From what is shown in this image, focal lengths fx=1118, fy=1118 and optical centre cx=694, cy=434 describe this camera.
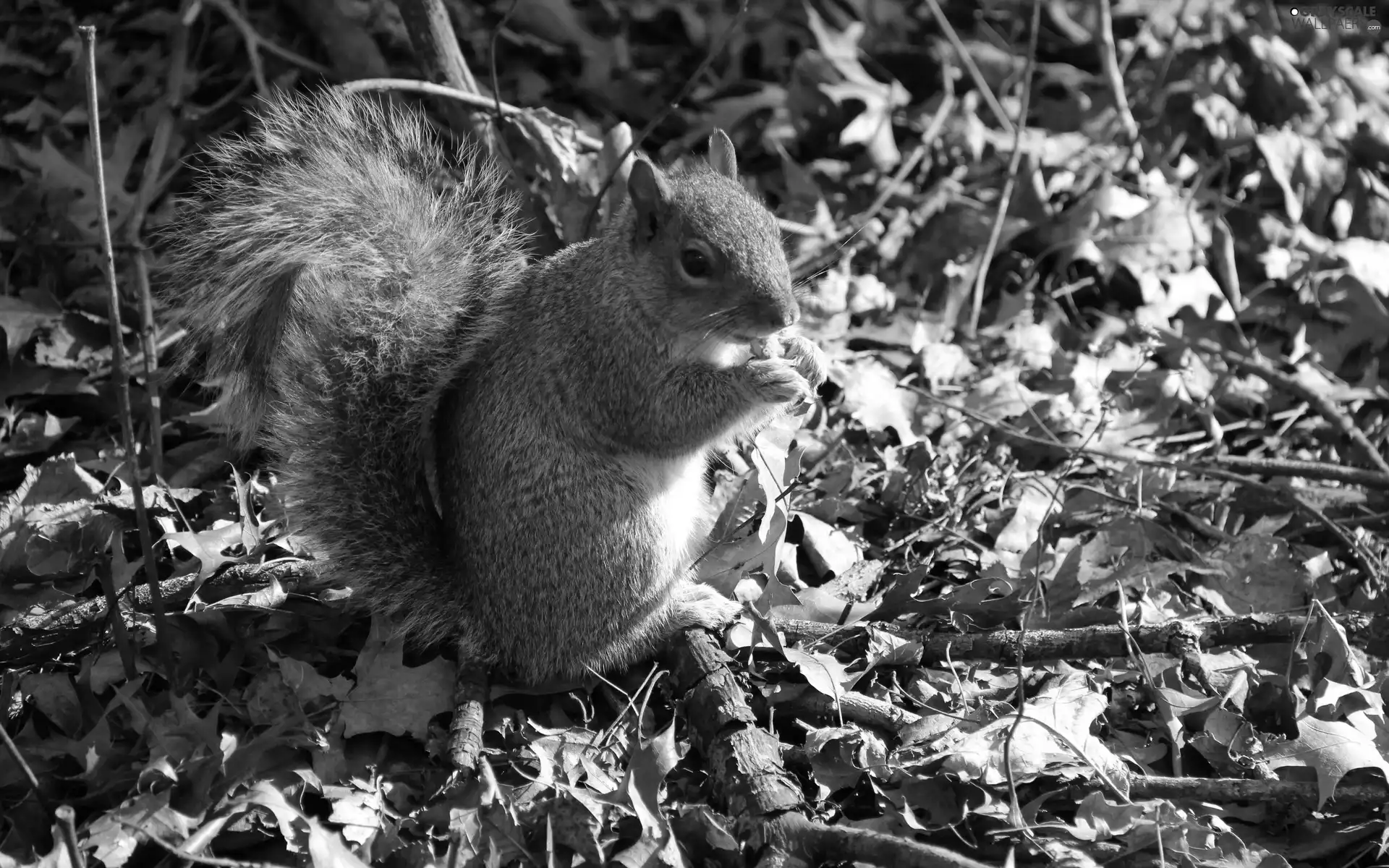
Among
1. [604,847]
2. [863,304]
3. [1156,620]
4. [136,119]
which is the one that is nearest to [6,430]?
[136,119]

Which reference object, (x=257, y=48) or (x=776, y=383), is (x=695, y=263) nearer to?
(x=776, y=383)

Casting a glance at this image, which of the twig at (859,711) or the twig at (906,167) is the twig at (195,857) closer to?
the twig at (859,711)

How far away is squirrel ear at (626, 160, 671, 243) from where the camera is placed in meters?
2.95

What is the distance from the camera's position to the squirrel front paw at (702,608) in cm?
301

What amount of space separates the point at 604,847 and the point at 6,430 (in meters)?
2.42

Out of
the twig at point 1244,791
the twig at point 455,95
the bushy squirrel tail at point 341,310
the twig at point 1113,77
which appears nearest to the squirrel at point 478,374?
the bushy squirrel tail at point 341,310

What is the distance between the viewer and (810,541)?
332 centimetres

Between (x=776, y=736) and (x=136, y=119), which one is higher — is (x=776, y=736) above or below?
below

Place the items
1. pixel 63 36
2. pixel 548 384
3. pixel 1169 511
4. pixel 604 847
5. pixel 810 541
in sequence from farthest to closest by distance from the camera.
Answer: pixel 63 36
pixel 1169 511
pixel 810 541
pixel 548 384
pixel 604 847

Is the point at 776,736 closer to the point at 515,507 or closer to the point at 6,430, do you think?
the point at 515,507

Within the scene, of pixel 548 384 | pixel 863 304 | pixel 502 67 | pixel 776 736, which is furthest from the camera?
pixel 502 67

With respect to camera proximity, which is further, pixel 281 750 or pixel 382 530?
pixel 382 530

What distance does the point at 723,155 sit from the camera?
330 cm

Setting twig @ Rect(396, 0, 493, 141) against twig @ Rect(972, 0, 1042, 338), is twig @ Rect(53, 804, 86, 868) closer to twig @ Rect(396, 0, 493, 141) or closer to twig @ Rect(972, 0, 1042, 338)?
twig @ Rect(396, 0, 493, 141)
